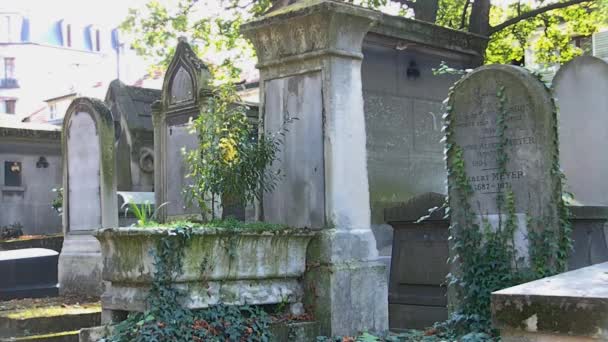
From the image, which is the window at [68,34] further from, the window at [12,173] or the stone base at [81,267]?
the stone base at [81,267]

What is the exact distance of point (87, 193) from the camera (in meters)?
9.48

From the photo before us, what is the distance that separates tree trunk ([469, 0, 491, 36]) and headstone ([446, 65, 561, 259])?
8.00m

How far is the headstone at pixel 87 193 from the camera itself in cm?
924

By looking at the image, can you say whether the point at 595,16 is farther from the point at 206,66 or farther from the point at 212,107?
the point at 212,107

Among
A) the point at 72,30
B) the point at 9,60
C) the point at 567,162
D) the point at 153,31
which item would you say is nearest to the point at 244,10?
the point at 153,31

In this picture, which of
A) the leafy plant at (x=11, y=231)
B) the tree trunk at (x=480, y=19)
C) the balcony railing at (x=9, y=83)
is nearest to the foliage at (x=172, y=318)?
the leafy plant at (x=11, y=231)

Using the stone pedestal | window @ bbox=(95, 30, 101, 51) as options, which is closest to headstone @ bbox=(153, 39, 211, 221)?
the stone pedestal

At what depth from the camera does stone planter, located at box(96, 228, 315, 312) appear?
5332mm

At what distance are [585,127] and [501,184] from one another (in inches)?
105

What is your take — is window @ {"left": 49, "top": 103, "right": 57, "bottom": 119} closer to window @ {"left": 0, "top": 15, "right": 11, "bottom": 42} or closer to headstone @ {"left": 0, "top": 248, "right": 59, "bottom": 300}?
window @ {"left": 0, "top": 15, "right": 11, "bottom": 42}

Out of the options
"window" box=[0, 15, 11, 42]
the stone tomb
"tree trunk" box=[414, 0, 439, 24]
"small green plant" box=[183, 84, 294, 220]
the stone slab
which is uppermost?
"window" box=[0, 15, 11, 42]

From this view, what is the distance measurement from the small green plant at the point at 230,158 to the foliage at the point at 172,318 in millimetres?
989

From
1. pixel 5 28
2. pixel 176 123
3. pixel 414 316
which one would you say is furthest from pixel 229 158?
pixel 5 28

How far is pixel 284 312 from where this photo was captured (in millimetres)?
5984
